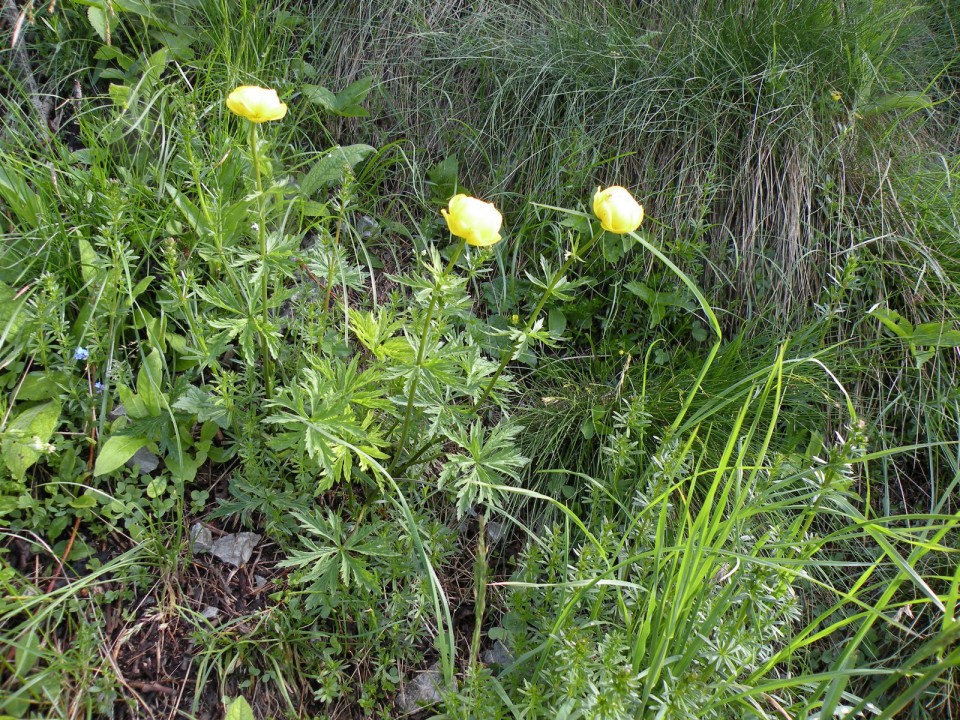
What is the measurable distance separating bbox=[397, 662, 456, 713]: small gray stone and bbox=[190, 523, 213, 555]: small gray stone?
59 centimetres

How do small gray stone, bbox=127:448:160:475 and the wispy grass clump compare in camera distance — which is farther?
the wispy grass clump

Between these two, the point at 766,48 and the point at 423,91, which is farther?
the point at 423,91

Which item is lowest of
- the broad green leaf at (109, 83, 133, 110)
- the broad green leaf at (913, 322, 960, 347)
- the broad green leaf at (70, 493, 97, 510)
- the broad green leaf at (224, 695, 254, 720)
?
the broad green leaf at (224, 695, 254, 720)

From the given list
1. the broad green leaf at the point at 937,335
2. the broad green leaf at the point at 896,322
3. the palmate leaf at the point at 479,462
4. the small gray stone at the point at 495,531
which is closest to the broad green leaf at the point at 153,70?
the palmate leaf at the point at 479,462

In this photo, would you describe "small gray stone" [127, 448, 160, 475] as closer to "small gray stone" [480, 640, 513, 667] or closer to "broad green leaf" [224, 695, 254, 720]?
"broad green leaf" [224, 695, 254, 720]

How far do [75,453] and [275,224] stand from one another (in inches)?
32.7

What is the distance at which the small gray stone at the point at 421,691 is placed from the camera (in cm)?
164

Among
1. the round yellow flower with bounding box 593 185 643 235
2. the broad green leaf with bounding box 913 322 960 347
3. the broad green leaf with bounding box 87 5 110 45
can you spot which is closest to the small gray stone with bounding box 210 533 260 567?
the round yellow flower with bounding box 593 185 643 235

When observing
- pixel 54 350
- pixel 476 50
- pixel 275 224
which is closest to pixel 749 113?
pixel 476 50

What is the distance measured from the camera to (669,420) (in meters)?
1.97

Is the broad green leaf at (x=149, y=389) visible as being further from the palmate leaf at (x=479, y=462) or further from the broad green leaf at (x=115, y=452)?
the palmate leaf at (x=479, y=462)

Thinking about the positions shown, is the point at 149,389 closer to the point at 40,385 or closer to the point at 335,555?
the point at 40,385

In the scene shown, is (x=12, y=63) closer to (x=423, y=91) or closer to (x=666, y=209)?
(x=423, y=91)

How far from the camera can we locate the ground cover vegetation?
56.0 inches
